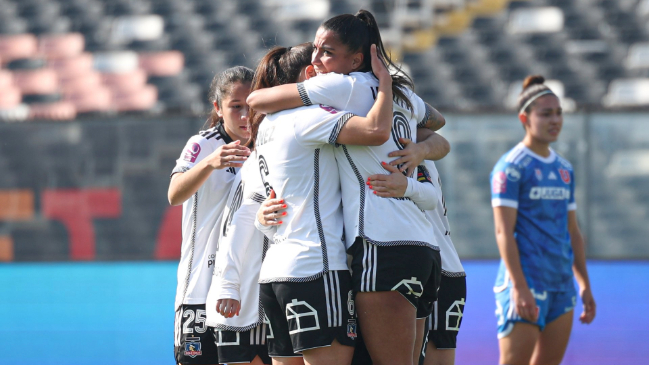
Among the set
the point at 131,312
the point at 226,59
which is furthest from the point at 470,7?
the point at 131,312

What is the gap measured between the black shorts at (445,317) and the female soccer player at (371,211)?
0.40 m

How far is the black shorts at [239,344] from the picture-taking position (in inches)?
99.3

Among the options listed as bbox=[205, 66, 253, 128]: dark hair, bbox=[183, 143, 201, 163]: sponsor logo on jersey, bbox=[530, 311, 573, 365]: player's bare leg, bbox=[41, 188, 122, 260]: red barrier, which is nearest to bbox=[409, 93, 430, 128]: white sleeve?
bbox=[205, 66, 253, 128]: dark hair

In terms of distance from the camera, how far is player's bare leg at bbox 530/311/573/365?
3.51 meters

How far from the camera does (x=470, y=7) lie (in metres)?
8.76

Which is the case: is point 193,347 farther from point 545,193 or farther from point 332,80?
point 545,193

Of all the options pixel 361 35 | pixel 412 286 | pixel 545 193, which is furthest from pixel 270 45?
pixel 412 286

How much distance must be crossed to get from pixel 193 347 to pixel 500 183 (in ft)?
5.62

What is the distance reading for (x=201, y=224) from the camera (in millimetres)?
2721

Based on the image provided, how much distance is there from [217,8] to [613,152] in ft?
17.4

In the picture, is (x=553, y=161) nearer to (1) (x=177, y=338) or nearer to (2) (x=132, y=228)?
(1) (x=177, y=338)

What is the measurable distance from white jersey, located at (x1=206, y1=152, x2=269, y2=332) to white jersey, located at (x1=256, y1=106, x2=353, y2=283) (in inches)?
8.3

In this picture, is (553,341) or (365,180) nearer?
(365,180)

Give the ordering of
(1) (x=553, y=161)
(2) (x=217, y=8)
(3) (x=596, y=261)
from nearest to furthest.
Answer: (1) (x=553, y=161) → (3) (x=596, y=261) → (2) (x=217, y=8)
